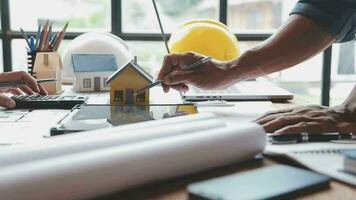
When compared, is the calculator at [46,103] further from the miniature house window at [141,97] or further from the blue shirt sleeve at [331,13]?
the blue shirt sleeve at [331,13]

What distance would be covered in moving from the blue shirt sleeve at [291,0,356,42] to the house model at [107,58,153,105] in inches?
16.0

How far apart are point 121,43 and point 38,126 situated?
2.63 ft

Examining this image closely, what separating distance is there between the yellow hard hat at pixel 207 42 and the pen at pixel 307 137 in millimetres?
900

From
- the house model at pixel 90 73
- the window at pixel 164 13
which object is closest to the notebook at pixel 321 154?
the house model at pixel 90 73

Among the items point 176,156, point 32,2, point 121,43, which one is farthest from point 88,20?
point 176,156

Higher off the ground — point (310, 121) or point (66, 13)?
point (66, 13)

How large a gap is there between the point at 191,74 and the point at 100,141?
2.28 feet

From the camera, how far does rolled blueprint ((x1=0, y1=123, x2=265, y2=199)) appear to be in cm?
53

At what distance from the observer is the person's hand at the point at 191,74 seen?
4.25ft

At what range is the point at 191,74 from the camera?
1.32 m

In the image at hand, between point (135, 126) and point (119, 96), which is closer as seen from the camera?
point (135, 126)

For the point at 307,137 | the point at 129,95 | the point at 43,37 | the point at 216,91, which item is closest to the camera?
the point at 307,137

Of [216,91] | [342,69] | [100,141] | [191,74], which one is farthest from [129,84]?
[342,69]

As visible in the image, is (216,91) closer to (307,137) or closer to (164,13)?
(307,137)
